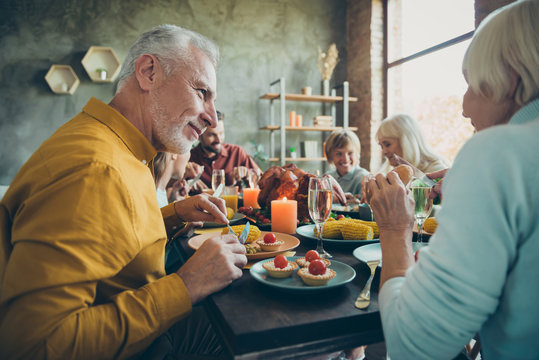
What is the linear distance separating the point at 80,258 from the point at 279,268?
0.47 meters

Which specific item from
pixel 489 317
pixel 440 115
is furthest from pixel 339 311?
pixel 440 115

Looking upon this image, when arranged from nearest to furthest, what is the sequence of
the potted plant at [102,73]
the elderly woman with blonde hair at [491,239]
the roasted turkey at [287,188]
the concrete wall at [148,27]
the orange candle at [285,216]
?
the elderly woman with blonde hair at [491,239], the orange candle at [285,216], the roasted turkey at [287,188], the concrete wall at [148,27], the potted plant at [102,73]

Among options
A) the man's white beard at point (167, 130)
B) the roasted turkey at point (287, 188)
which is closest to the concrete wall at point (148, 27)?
the roasted turkey at point (287, 188)

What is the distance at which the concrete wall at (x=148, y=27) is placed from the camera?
4484 mm

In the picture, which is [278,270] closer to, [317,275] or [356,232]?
[317,275]

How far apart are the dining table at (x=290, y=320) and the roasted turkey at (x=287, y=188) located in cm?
90

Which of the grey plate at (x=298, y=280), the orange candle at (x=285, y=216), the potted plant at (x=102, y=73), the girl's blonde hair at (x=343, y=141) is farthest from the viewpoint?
the potted plant at (x=102, y=73)

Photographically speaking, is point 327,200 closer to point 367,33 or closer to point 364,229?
point 364,229

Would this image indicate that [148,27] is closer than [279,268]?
No

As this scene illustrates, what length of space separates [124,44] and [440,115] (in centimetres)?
478

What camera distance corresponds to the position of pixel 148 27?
501 cm

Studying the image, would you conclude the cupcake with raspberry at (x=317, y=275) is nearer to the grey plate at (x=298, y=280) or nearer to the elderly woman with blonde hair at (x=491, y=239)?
the grey plate at (x=298, y=280)

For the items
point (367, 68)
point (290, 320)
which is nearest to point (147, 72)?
point (290, 320)

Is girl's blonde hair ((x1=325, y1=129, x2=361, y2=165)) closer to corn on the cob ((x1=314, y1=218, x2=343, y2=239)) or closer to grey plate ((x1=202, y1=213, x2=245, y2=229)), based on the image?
grey plate ((x1=202, y1=213, x2=245, y2=229))
